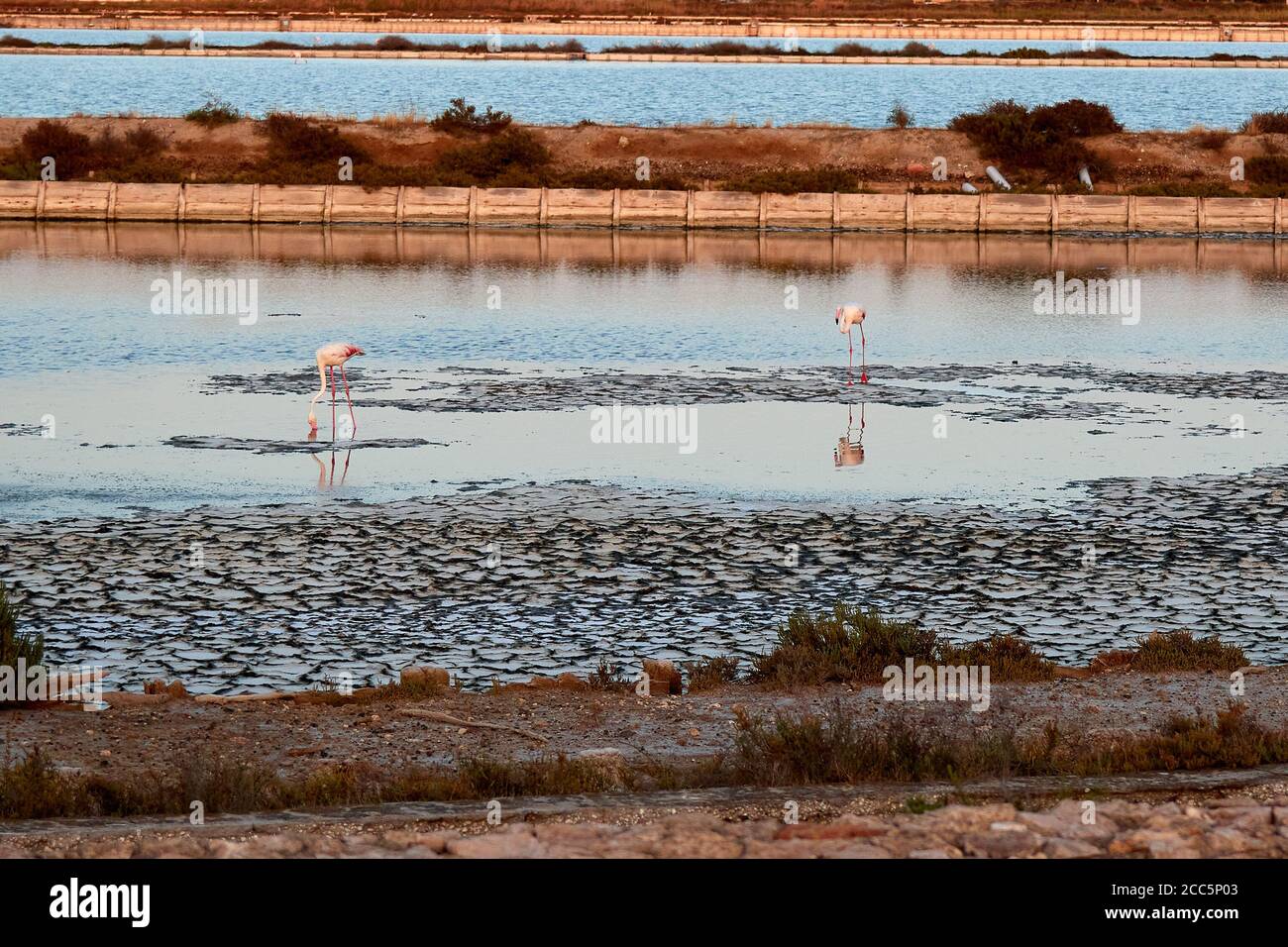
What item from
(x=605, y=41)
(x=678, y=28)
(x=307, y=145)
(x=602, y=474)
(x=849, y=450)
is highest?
(x=678, y=28)

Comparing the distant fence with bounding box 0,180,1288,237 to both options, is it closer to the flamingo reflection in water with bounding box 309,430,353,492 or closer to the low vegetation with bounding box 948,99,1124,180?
the low vegetation with bounding box 948,99,1124,180

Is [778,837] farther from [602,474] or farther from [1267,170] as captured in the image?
[1267,170]

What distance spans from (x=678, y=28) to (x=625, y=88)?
151 ft

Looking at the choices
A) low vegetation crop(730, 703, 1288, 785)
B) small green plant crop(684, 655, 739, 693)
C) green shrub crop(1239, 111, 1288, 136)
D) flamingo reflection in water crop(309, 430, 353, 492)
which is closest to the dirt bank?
low vegetation crop(730, 703, 1288, 785)

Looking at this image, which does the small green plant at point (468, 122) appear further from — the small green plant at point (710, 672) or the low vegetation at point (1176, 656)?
the low vegetation at point (1176, 656)

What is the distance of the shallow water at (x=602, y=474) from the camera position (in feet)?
44.2

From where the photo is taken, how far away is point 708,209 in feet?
169

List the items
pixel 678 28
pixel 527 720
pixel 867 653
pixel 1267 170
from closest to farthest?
pixel 527 720 < pixel 867 653 < pixel 1267 170 < pixel 678 28

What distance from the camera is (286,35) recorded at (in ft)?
423

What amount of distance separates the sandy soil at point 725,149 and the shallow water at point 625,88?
958 centimetres

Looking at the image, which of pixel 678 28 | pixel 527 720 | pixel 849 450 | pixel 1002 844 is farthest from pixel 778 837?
pixel 678 28

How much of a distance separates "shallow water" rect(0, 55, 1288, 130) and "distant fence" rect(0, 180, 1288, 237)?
75.5 ft

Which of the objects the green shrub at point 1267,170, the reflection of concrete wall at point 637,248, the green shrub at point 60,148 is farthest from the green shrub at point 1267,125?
the green shrub at point 60,148
